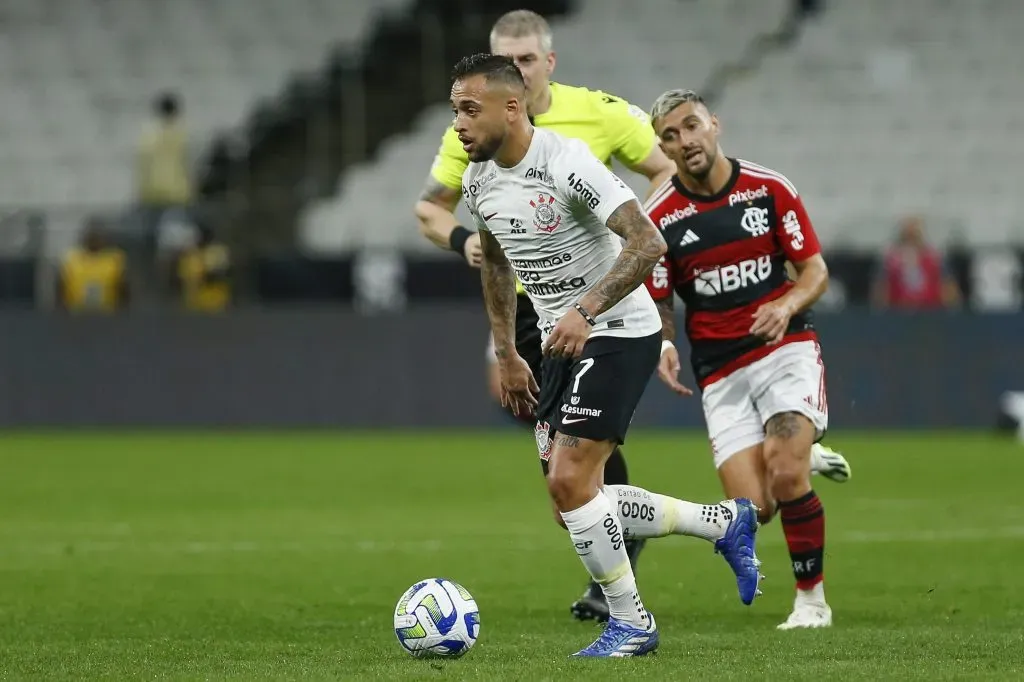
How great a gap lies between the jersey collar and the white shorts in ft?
2.41

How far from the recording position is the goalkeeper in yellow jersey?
7945mm

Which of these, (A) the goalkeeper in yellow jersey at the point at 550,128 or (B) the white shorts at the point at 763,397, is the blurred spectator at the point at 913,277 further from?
(B) the white shorts at the point at 763,397

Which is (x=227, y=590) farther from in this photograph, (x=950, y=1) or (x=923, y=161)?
(x=950, y=1)

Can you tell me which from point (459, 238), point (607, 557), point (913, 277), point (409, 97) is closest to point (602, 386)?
point (607, 557)

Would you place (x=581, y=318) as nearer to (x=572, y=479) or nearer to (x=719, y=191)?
(x=572, y=479)

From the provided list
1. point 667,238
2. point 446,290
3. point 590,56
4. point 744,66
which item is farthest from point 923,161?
point 667,238

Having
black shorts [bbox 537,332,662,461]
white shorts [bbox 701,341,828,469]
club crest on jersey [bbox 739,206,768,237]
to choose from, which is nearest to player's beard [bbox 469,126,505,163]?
black shorts [bbox 537,332,662,461]

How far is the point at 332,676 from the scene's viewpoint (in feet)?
19.1

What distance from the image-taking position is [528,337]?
795 centimetres

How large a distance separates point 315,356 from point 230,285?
124 cm

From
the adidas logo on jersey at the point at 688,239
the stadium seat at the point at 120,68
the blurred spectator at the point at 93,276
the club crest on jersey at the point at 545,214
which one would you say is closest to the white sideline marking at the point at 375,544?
the adidas logo on jersey at the point at 688,239

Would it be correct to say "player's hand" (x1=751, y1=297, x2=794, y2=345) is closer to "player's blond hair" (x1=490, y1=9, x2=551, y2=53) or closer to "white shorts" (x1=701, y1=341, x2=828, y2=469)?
"white shorts" (x1=701, y1=341, x2=828, y2=469)

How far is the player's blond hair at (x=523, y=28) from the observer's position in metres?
7.97

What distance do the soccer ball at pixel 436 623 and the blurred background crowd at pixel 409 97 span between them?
1323cm
